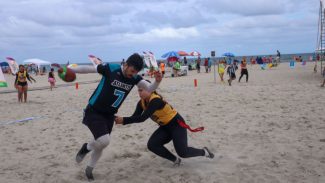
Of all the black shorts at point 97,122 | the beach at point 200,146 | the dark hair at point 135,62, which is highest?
the dark hair at point 135,62

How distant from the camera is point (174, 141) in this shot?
4.98 metres

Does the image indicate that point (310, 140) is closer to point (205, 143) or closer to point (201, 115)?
point (205, 143)

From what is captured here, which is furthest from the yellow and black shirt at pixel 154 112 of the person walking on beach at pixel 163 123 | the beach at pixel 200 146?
the beach at pixel 200 146

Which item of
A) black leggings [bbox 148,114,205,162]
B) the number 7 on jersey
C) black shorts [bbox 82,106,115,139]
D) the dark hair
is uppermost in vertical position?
the dark hair

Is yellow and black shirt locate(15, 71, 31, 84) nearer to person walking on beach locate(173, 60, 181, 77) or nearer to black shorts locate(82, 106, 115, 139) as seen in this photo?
black shorts locate(82, 106, 115, 139)

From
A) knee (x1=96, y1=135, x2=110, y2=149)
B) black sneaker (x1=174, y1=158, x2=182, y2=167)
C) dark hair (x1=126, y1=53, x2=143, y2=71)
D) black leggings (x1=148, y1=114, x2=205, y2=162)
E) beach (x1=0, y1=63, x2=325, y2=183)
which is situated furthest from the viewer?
black sneaker (x1=174, y1=158, x2=182, y2=167)

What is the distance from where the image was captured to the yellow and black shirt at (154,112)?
15.0ft

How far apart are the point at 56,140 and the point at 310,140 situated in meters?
4.95

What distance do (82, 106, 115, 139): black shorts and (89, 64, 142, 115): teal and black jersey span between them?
0.24ft

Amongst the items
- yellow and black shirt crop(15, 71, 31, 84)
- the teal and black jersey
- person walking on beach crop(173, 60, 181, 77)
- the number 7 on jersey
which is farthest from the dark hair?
person walking on beach crop(173, 60, 181, 77)

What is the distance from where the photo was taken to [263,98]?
1184 centimetres

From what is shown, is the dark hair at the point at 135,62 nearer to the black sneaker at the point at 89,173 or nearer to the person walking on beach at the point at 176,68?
the black sneaker at the point at 89,173

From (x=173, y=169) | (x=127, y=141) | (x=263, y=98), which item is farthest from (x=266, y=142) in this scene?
(x=263, y=98)

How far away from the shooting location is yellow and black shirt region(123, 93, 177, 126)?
458 cm
